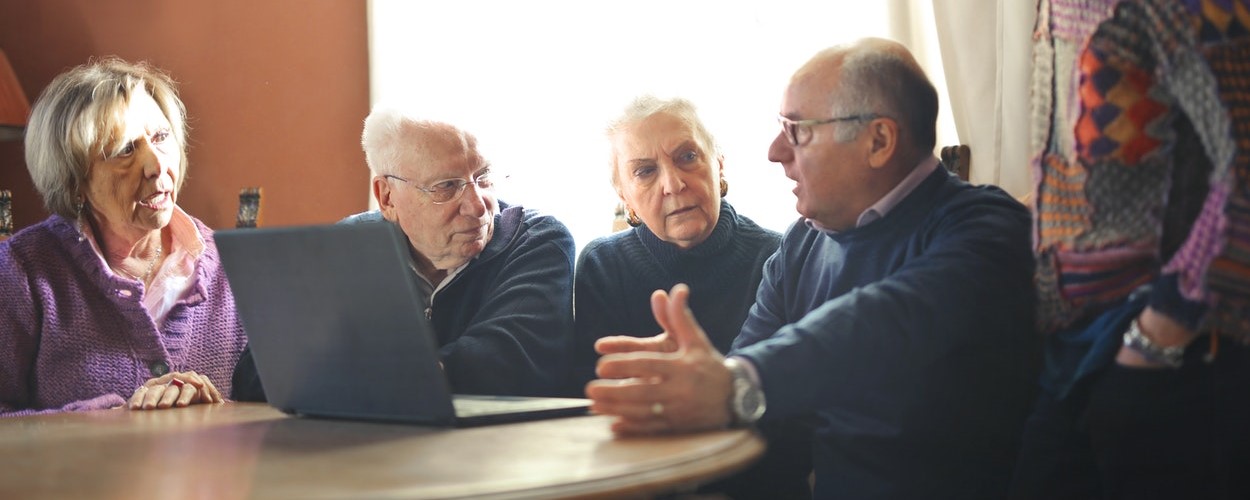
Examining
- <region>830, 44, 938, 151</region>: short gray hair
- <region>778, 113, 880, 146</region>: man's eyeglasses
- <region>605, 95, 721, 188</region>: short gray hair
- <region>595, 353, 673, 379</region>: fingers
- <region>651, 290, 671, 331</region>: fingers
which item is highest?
<region>830, 44, 938, 151</region>: short gray hair

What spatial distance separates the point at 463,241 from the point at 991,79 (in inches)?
45.7

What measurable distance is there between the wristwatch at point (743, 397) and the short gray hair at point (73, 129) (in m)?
1.72

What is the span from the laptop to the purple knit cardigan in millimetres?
756

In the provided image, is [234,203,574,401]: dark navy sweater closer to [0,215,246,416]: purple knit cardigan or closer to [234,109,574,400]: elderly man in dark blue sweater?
[234,109,574,400]: elderly man in dark blue sweater

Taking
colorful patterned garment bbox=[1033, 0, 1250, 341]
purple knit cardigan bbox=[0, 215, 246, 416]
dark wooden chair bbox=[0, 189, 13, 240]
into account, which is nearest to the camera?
colorful patterned garment bbox=[1033, 0, 1250, 341]

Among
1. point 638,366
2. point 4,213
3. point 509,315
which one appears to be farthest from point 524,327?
point 4,213

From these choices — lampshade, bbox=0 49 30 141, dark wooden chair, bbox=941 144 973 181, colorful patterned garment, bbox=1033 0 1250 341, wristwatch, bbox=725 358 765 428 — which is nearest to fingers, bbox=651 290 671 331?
wristwatch, bbox=725 358 765 428

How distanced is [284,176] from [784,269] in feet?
5.92

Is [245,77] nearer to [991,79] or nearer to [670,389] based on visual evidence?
[991,79]

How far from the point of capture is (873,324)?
147cm

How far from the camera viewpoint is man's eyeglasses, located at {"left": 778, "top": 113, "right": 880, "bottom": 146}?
182 cm

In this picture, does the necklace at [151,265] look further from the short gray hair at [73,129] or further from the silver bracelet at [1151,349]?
the silver bracelet at [1151,349]

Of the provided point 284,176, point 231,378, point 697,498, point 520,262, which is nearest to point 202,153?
point 284,176

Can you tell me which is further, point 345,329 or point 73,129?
point 73,129
